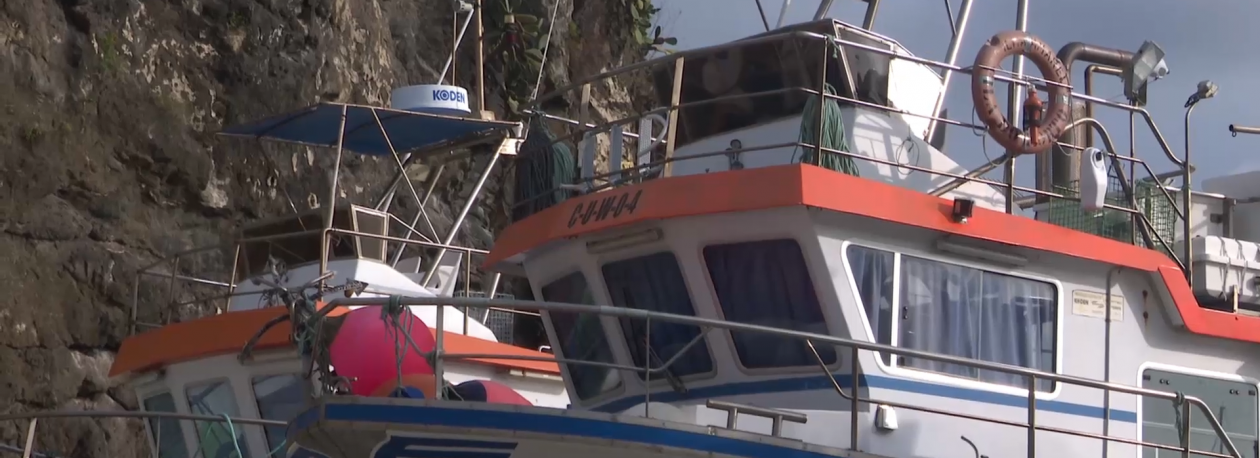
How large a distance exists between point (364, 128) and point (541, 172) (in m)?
3.70

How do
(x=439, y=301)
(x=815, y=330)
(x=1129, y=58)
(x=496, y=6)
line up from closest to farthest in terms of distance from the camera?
(x=439, y=301), (x=815, y=330), (x=1129, y=58), (x=496, y=6)

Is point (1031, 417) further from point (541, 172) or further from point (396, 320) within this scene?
point (541, 172)

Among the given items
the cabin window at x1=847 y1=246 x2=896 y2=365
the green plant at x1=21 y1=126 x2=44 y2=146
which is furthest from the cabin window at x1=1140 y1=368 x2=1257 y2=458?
the green plant at x1=21 y1=126 x2=44 y2=146

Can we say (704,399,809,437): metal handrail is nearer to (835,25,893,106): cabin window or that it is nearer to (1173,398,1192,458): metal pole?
(1173,398,1192,458): metal pole

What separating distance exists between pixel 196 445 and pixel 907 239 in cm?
553

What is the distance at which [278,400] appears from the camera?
10664mm

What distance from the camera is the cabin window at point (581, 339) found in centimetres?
897

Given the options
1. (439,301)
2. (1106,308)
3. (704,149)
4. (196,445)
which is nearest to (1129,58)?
(1106,308)

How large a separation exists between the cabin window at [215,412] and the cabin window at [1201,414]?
5.68 m

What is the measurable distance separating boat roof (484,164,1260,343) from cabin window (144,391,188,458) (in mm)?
3522

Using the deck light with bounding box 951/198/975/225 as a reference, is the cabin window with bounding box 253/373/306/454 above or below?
below

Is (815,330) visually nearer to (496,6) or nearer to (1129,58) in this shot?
(1129,58)

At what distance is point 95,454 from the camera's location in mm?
14734

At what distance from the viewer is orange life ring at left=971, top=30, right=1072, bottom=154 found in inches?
344
